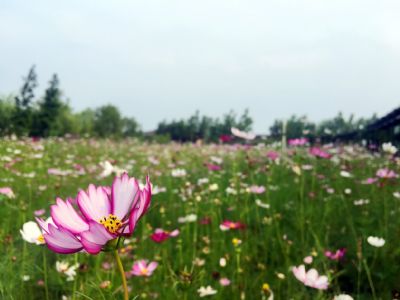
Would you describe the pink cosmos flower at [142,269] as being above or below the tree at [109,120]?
below

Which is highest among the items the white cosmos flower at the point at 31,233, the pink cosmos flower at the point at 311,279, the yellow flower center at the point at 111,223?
the yellow flower center at the point at 111,223

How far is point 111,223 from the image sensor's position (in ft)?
1.98

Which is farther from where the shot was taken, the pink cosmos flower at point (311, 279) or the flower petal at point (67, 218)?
the pink cosmos flower at point (311, 279)

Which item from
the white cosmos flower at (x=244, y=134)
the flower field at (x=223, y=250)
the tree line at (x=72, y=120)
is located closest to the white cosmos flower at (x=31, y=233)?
the flower field at (x=223, y=250)

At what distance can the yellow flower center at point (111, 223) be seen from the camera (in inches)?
23.0

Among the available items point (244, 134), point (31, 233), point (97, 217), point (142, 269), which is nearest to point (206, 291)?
point (142, 269)

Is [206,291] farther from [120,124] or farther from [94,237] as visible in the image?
[120,124]

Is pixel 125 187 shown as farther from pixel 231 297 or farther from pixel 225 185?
pixel 225 185

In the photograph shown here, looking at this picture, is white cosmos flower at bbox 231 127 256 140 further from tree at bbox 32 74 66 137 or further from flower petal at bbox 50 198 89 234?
tree at bbox 32 74 66 137

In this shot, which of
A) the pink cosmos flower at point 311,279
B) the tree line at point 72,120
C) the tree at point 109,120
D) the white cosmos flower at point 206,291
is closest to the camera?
the pink cosmos flower at point 311,279

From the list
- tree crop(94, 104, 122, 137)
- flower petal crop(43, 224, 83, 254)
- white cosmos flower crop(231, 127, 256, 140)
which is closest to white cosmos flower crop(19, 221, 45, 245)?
flower petal crop(43, 224, 83, 254)

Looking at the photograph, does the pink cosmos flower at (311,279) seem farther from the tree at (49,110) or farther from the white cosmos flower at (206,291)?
the tree at (49,110)

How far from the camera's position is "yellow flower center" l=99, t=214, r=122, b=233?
0.59 meters

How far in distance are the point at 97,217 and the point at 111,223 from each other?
0.04 meters
